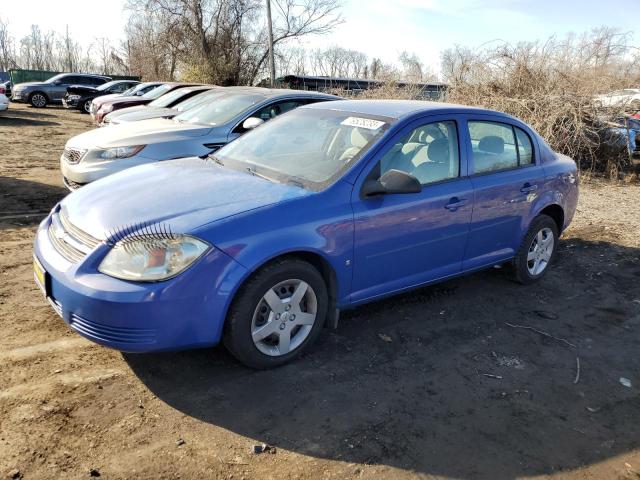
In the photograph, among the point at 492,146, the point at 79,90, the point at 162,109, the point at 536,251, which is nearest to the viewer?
the point at 492,146

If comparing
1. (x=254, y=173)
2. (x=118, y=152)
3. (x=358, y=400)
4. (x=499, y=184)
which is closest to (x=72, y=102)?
(x=118, y=152)

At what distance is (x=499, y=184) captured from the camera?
4344 millimetres

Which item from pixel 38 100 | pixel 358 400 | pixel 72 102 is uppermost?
pixel 38 100

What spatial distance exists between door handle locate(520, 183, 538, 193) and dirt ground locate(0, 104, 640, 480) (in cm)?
102

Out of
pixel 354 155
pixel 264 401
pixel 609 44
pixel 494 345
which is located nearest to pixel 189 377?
pixel 264 401

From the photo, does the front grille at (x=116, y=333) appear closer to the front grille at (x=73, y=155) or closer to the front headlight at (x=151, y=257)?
the front headlight at (x=151, y=257)

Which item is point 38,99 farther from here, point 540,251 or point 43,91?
point 540,251

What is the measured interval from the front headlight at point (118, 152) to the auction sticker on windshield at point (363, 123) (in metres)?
3.36

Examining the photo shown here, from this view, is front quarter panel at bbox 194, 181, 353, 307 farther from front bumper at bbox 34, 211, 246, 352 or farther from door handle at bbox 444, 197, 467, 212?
door handle at bbox 444, 197, 467, 212

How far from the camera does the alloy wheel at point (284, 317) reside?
3.14 meters

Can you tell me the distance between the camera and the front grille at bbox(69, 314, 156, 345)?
108 inches

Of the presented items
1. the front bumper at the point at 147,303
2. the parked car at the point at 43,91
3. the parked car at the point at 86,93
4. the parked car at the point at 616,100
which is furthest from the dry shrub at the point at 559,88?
the parked car at the point at 43,91

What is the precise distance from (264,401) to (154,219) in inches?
48.7

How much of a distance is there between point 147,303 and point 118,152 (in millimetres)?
4127
